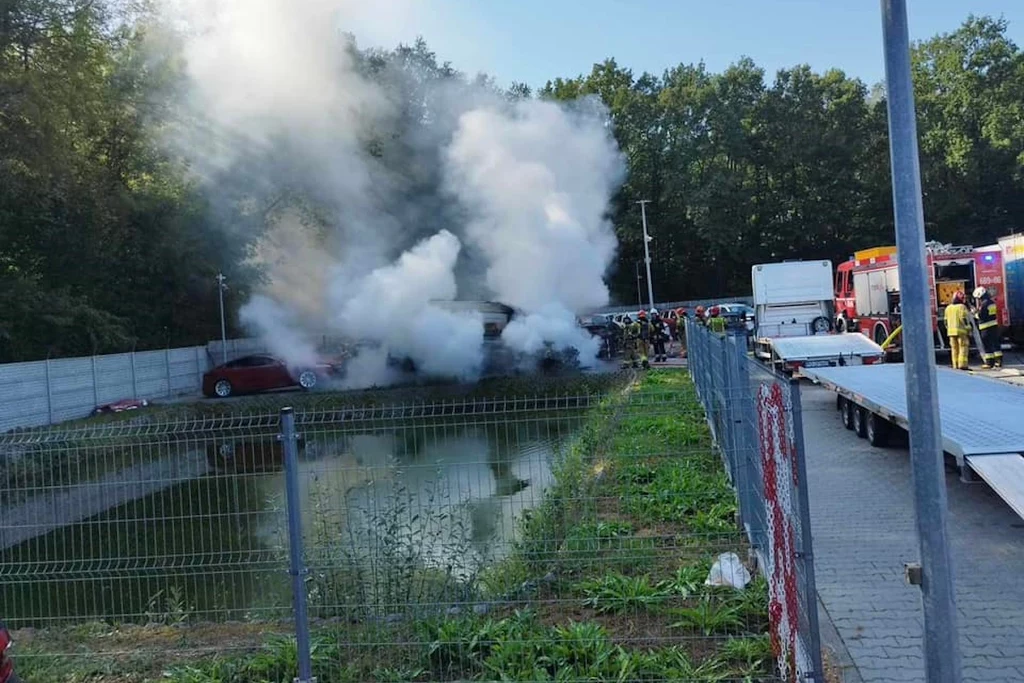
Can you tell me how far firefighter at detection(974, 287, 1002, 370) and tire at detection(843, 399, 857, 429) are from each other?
25.6 feet

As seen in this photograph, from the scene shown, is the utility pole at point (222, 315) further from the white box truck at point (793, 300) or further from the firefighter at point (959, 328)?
the firefighter at point (959, 328)

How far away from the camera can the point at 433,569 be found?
570cm

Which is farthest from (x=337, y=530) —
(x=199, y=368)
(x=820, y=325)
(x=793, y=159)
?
(x=793, y=159)

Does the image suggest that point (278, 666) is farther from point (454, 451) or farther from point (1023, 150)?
point (1023, 150)

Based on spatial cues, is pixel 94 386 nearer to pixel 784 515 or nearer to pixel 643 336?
pixel 643 336

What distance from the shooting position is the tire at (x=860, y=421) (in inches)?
448

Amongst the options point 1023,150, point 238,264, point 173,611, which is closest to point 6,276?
point 238,264

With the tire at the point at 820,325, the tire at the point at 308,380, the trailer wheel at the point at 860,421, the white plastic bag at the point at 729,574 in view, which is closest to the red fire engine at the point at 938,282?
the tire at the point at 820,325

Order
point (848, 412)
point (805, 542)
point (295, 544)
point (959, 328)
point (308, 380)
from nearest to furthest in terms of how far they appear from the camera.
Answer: point (805, 542), point (295, 544), point (848, 412), point (959, 328), point (308, 380)

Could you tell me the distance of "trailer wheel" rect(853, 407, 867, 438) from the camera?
11.4 metres

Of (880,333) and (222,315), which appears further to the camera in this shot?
(222,315)

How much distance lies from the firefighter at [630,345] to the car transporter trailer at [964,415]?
39.2ft

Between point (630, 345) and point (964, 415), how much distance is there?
19.1 metres

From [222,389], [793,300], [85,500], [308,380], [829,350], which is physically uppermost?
[793,300]
